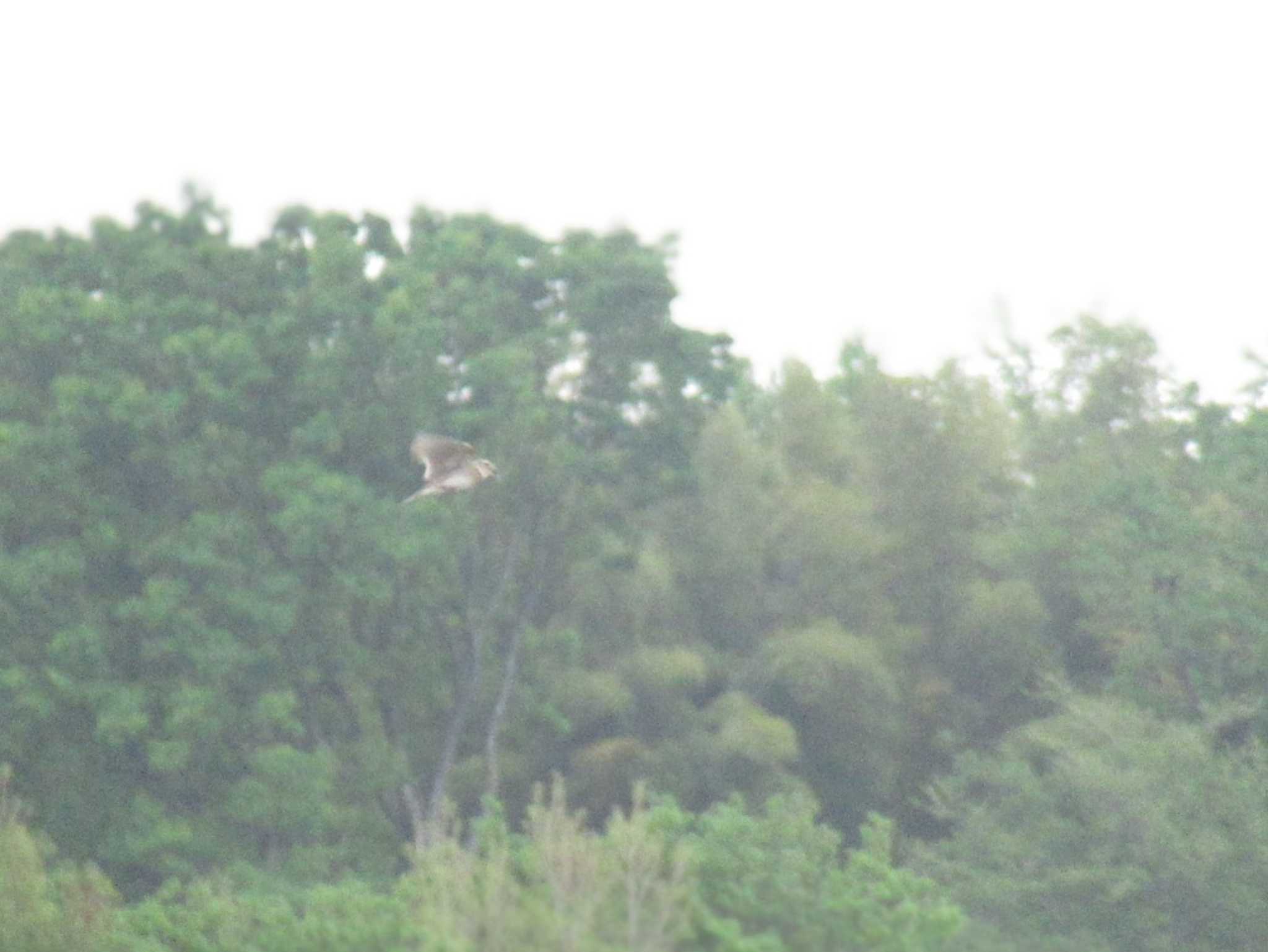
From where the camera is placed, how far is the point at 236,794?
32375mm

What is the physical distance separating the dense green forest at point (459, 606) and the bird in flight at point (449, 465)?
29.7ft

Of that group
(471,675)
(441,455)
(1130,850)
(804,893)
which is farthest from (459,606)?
(804,893)

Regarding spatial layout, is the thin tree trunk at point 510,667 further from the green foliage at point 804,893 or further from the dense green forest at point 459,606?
the green foliage at point 804,893

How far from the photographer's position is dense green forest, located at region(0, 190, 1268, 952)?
3194 cm

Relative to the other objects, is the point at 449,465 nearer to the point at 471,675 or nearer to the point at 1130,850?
the point at 1130,850

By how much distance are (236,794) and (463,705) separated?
15.1 ft

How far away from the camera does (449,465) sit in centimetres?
1980

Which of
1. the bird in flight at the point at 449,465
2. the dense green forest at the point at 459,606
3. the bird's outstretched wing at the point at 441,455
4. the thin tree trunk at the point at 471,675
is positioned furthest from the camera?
the thin tree trunk at the point at 471,675

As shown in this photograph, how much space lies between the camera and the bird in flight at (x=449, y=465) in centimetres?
1956

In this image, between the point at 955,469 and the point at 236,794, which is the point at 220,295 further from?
the point at 955,469

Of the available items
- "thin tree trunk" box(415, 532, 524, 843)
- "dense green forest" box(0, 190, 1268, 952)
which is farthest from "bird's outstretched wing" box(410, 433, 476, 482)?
"thin tree trunk" box(415, 532, 524, 843)

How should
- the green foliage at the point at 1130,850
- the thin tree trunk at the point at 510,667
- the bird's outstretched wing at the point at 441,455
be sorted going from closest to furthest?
the bird's outstretched wing at the point at 441,455, the green foliage at the point at 1130,850, the thin tree trunk at the point at 510,667

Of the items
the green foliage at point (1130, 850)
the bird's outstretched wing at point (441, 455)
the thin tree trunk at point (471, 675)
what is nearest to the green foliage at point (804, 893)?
the bird's outstretched wing at point (441, 455)

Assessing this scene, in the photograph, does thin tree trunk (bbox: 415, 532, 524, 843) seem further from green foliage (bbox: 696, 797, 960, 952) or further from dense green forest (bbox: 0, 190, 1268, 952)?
green foliage (bbox: 696, 797, 960, 952)
